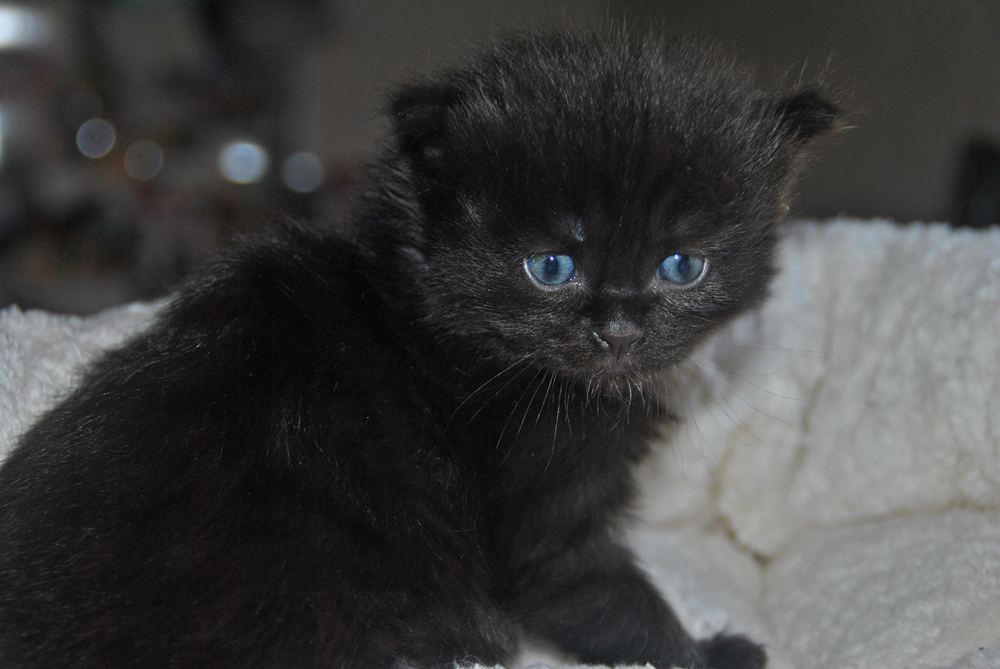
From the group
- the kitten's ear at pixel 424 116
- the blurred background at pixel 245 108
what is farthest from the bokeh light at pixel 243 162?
the kitten's ear at pixel 424 116

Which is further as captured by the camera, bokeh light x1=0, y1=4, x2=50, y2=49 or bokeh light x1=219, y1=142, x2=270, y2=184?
bokeh light x1=219, y1=142, x2=270, y2=184

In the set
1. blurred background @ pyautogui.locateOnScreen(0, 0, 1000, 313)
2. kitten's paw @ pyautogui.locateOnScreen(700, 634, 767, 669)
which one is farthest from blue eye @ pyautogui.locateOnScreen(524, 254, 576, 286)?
blurred background @ pyautogui.locateOnScreen(0, 0, 1000, 313)

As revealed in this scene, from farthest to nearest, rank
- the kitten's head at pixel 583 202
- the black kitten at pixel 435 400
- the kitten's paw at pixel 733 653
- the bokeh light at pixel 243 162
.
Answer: the bokeh light at pixel 243 162, the kitten's paw at pixel 733 653, the kitten's head at pixel 583 202, the black kitten at pixel 435 400

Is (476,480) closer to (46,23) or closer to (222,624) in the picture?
(222,624)

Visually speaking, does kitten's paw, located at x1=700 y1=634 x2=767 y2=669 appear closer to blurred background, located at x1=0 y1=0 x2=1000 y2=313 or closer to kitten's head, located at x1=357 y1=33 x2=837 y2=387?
kitten's head, located at x1=357 y1=33 x2=837 y2=387

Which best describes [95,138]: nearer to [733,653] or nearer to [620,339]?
[620,339]

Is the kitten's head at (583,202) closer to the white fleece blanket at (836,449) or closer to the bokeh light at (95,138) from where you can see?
the white fleece blanket at (836,449)

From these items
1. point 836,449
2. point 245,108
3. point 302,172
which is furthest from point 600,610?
point 245,108
